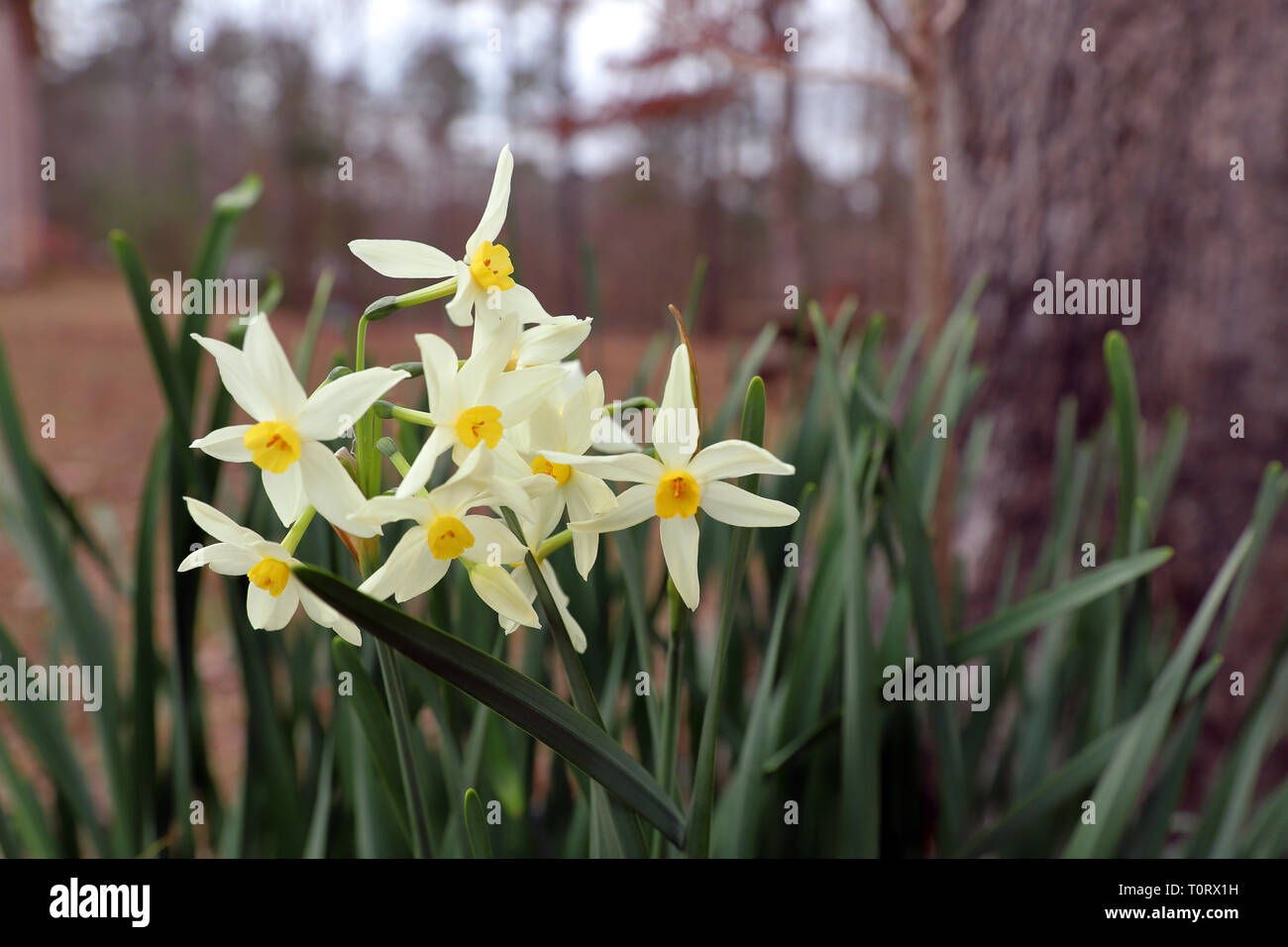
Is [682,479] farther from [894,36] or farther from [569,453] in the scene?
[894,36]

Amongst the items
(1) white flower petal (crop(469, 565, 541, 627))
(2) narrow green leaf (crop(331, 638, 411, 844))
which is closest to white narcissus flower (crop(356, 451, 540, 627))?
(1) white flower petal (crop(469, 565, 541, 627))

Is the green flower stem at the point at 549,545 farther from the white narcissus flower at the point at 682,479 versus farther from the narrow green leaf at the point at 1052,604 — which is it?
the narrow green leaf at the point at 1052,604

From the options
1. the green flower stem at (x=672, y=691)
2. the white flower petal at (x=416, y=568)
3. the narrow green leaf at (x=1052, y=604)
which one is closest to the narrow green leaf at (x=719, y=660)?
the green flower stem at (x=672, y=691)

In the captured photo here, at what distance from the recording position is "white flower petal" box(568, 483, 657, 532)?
306mm

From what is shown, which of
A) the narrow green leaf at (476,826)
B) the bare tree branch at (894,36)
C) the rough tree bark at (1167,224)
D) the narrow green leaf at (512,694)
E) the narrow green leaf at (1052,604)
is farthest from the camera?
the rough tree bark at (1167,224)

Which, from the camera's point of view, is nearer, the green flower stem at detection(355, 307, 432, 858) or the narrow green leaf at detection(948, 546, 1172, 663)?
the green flower stem at detection(355, 307, 432, 858)

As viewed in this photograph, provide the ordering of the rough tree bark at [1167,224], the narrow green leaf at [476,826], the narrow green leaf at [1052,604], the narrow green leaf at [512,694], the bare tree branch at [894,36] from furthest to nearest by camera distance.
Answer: the rough tree bark at [1167,224], the bare tree branch at [894,36], the narrow green leaf at [1052,604], the narrow green leaf at [476,826], the narrow green leaf at [512,694]

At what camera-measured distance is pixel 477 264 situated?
12.2 inches

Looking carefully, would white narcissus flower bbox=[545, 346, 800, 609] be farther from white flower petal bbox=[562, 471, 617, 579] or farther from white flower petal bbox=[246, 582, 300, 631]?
white flower petal bbox=[246, 582, 300, 631]

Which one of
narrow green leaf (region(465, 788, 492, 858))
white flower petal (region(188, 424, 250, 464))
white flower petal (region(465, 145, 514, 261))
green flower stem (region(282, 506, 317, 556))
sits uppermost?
white flower petal (region(465, 145, 514, 261))

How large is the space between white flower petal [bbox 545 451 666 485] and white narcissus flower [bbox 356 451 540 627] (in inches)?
1.0

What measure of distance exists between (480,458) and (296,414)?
0.07 meters

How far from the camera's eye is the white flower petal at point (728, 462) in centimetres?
31
